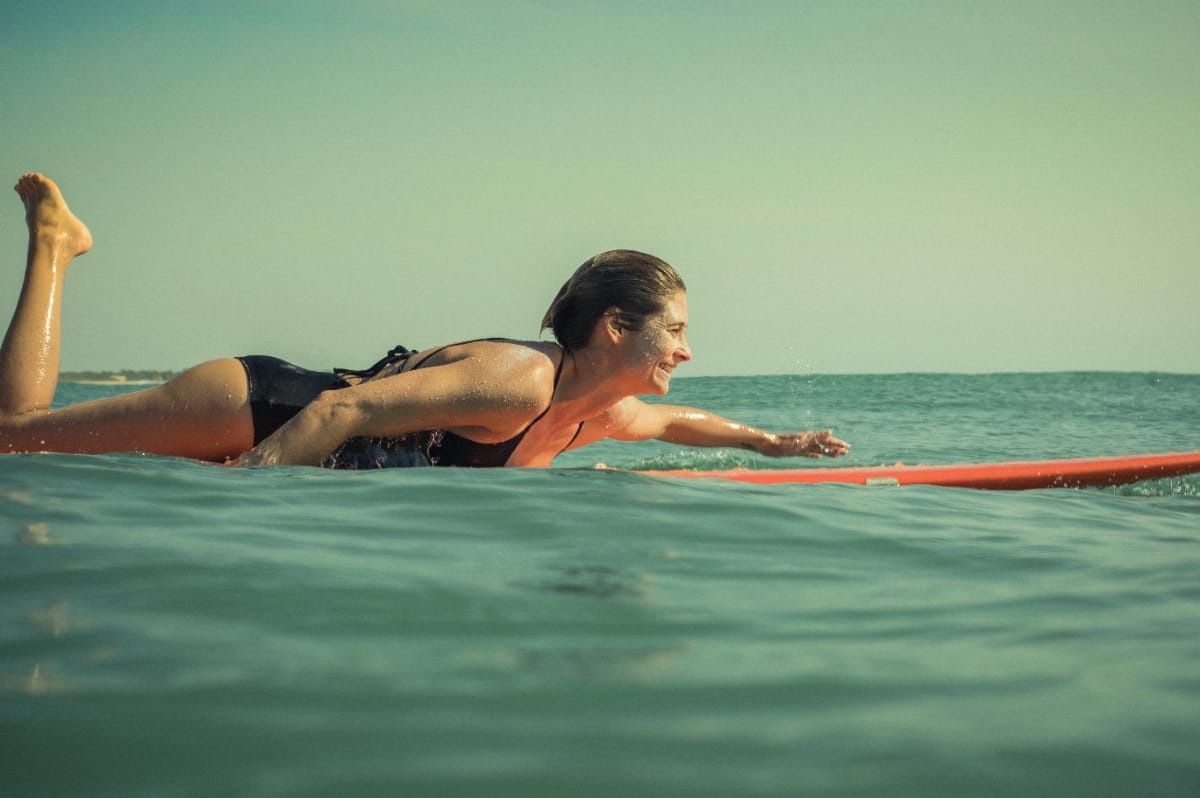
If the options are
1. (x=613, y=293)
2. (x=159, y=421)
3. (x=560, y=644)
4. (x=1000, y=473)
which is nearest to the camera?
(x=560, y=644)

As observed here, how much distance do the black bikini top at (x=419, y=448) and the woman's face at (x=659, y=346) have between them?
27 centimetres

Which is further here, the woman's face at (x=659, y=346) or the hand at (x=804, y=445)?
the hand at (x=804, y=445)

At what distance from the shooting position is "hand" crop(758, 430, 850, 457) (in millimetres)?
4570

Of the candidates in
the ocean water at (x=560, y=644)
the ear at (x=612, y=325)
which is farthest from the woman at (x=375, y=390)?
the ocean water at (x=560, y=644)

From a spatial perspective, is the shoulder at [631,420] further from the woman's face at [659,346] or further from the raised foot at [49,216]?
the raised foot at [49,216]

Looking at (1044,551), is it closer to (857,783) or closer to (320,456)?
(857,783)

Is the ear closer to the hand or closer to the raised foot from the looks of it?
the hand

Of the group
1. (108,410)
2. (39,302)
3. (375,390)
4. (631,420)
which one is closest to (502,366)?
(375,390)

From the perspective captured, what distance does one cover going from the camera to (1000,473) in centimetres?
479

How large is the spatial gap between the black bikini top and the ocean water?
1.48 ft

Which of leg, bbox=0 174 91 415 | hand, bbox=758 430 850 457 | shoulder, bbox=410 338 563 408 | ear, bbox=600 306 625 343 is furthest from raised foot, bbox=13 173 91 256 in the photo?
hand, bbox=758 430 850 457

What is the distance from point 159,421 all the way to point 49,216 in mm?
1064

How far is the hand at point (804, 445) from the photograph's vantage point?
4.57 m

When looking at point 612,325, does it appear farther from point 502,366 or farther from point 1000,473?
point 1000,473
